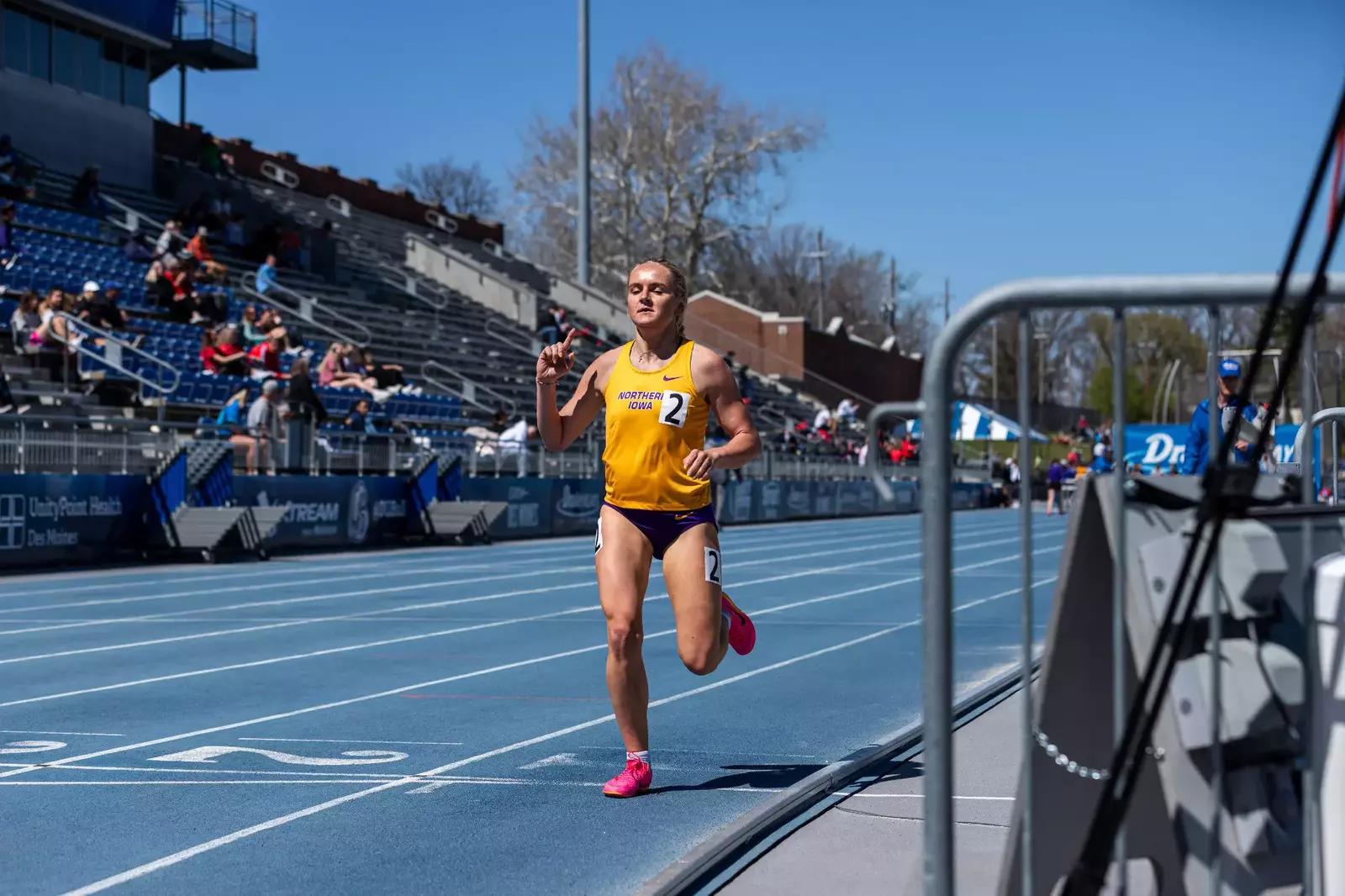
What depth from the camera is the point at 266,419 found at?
73.3 ft

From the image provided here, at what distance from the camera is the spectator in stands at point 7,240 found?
26734 millimetres

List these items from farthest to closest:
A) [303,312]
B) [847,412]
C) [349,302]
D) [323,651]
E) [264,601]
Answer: [847,412], [349,302], [303,312], [264,601], [323,651]

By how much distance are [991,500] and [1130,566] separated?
55.1 m

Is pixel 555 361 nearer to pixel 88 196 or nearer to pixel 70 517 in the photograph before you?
pixel 70 517

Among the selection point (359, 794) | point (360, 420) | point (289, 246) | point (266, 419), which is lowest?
point (359, 794)

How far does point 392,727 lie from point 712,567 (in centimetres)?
262

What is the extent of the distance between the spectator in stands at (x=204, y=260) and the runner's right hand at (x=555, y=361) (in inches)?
1091

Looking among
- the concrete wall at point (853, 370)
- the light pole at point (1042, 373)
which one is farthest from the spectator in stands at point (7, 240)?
the light pole at point (1042, 373)

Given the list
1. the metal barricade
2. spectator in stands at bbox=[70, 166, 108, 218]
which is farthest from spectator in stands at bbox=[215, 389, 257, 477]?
the metal barricade

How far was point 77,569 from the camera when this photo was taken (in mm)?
19219

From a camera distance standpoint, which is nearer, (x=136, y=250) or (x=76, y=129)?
(x=136, y=250)

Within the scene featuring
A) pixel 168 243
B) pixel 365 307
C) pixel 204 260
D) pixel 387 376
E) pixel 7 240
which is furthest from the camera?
pixel 365 307

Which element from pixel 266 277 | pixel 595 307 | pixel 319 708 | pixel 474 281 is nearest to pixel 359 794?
pixel 319 708

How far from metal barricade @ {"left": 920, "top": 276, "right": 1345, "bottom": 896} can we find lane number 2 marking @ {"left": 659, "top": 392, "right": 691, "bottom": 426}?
259cm
